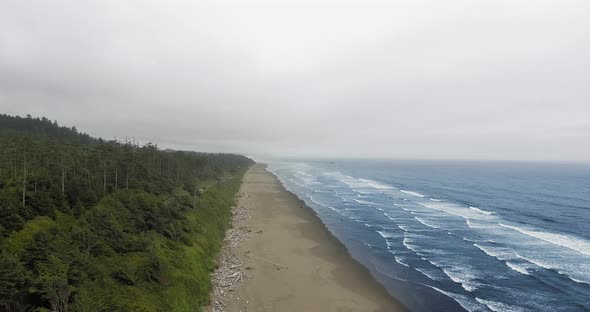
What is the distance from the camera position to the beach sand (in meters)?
27.8

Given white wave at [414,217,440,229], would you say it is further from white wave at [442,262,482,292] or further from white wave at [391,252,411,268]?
white wave at [442,262,482,292]

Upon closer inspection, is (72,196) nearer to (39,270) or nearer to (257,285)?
(39,270)

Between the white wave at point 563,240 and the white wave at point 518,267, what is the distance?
12401 mm

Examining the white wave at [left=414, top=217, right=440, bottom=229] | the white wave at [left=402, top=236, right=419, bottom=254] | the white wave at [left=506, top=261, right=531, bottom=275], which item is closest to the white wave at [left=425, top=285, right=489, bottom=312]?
the white wave at [left=506, top=261, right=531, bottom=275]

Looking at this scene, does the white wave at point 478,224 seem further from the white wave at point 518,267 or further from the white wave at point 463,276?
the white wave at point 463,276

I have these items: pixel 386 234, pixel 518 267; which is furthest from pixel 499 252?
pixel 386 234

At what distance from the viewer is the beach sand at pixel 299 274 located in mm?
27797

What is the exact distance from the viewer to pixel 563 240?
151 feet

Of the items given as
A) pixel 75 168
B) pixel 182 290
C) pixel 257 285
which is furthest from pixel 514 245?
pixel 75 168

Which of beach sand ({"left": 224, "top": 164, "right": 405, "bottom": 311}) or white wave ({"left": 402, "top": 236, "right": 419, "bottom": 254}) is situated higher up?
white wave ({"left": 402, "top": 236, "right": 419, "bottom": 254})

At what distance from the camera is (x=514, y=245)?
4428cm

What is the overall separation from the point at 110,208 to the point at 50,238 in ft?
37.1

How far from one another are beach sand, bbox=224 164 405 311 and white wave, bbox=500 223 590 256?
105 ft

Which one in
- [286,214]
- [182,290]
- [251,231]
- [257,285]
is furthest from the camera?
[286,214]
